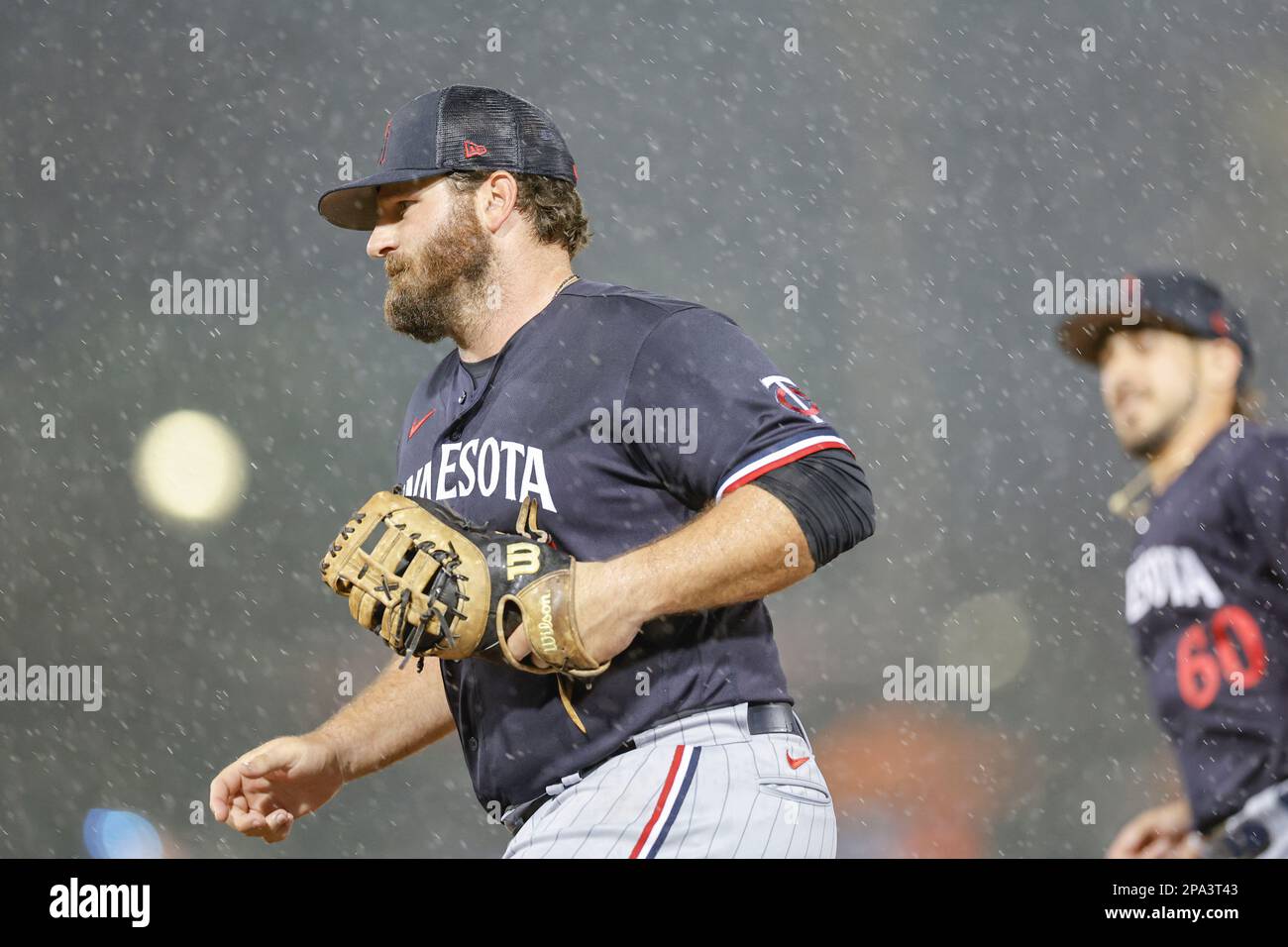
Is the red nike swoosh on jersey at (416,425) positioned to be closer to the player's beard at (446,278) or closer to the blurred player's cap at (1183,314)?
the player's beard at (446,278)

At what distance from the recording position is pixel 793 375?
24.3 feet

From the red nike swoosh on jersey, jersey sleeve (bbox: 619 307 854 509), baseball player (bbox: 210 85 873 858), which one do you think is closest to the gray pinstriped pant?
baseball player (bbox: 210 85 873 858)

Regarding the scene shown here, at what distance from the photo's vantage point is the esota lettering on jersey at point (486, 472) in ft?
7.10

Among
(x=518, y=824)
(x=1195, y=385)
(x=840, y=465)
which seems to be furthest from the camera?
(x=1195, y=385)

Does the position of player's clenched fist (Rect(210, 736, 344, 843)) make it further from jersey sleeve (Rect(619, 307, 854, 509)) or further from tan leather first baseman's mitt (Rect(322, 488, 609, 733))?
jersey sleeve (Rect(619, 307, 854, 509))

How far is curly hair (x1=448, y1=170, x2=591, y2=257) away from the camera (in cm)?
245

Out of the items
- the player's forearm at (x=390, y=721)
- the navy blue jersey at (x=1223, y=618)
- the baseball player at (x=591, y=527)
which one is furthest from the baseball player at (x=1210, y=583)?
the player's forearm at (x=390, y=721)

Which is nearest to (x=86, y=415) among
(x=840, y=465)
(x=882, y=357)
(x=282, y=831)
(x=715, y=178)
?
(x=715, y=178)

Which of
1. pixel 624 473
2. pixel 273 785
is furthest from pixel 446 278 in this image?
pixel 273 785

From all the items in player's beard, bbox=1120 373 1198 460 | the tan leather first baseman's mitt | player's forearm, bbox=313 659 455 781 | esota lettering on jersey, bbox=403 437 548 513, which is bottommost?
player's forearm, bbox=313 659 455 781

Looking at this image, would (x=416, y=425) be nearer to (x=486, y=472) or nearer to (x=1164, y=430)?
(x=486, y=472)

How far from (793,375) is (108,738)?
461 cm

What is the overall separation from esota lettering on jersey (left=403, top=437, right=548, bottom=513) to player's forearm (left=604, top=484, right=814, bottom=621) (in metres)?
0.26
